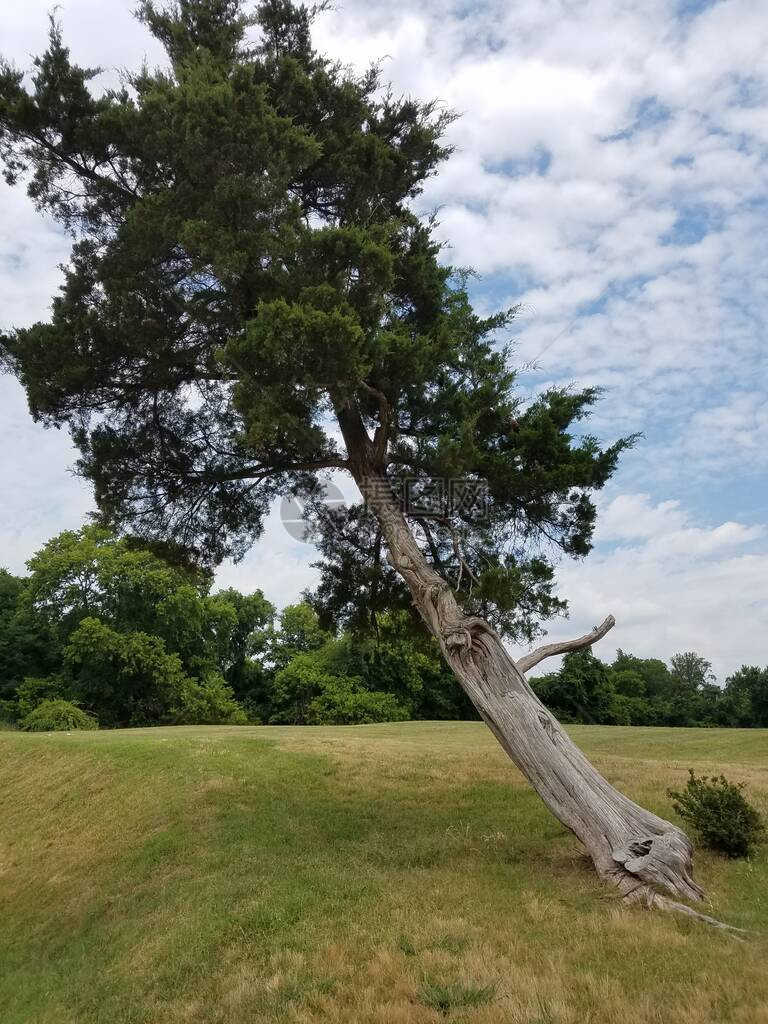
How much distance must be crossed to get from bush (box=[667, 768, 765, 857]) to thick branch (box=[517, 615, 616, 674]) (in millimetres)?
2061

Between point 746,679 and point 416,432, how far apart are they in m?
51.9

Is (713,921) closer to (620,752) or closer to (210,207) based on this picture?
(210,207)

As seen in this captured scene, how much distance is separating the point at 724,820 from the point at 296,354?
8.01m

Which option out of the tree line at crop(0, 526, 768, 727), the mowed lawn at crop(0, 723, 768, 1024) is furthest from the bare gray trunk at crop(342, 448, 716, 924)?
the tree line at crop(0, 526, 768, 727)

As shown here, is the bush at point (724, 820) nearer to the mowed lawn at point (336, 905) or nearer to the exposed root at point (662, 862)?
the mowed lawn at point (336, 905)

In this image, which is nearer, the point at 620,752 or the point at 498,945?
the point at 498,945

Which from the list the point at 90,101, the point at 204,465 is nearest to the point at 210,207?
the point at 90,101

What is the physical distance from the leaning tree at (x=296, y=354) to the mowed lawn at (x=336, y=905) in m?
1.48

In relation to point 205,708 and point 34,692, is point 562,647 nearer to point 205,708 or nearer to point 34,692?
point 205,708

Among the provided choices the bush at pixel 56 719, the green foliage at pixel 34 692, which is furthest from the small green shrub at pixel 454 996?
the green foliage at pixel 34 692

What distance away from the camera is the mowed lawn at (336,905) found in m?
5.03

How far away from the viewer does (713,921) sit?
6.34 meters

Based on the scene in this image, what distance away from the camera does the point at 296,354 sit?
873 centimetres

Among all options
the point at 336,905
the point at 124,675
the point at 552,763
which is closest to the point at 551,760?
the point at 552,763
